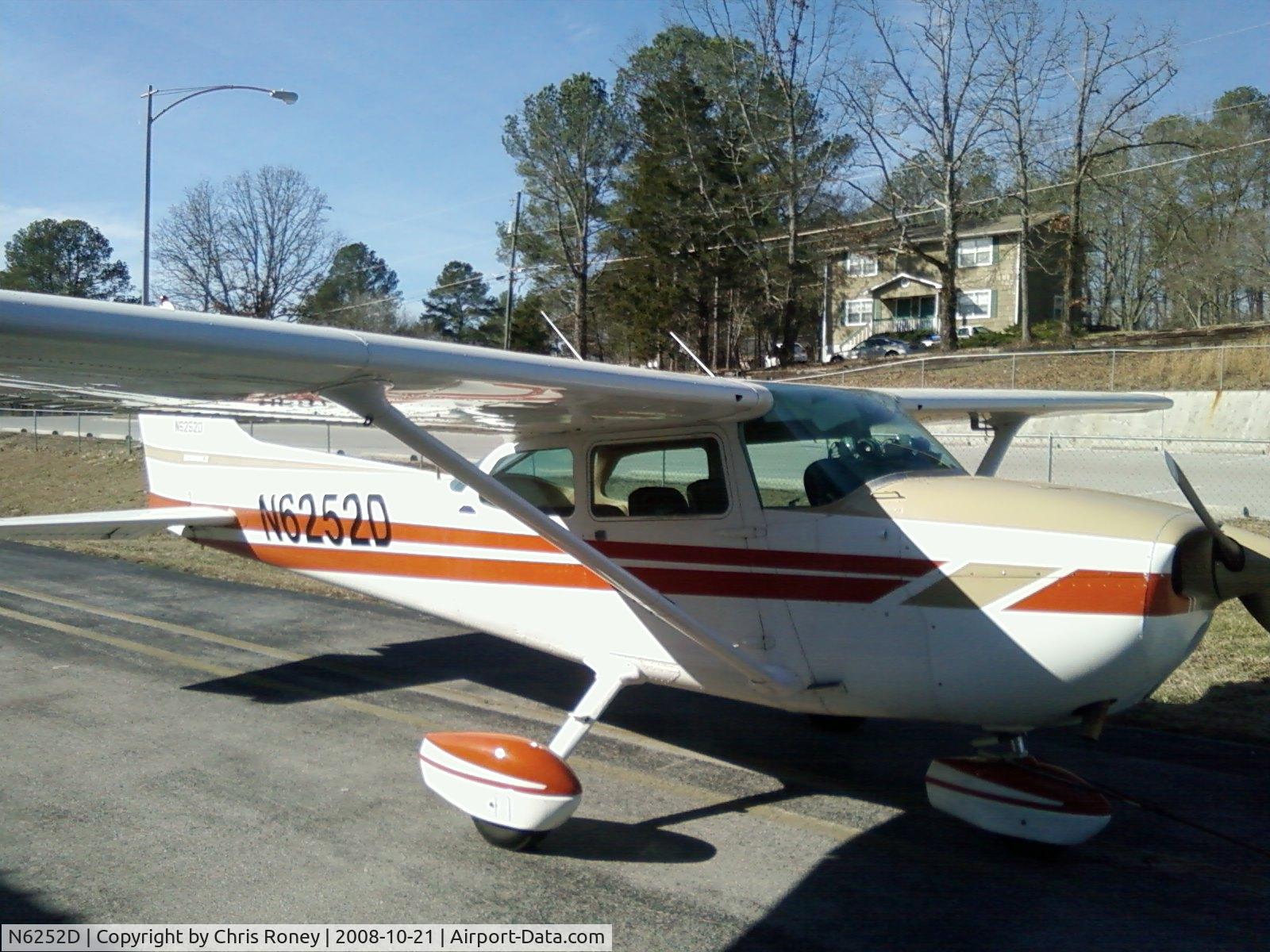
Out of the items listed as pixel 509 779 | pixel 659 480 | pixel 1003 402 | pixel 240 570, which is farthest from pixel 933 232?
pixel 509 779

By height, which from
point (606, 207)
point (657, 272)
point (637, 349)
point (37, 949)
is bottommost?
point (37, 949)

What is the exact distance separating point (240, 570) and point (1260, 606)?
11128 mm

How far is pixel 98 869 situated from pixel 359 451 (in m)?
Answer: 19.4

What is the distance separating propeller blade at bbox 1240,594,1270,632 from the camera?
454 cm

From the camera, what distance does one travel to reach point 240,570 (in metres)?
12.8

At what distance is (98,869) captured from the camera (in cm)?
451

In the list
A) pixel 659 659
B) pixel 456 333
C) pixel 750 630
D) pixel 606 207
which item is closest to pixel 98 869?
pixel 659 659

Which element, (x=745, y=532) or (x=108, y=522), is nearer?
(x=745, y=532)

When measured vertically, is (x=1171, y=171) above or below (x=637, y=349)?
above

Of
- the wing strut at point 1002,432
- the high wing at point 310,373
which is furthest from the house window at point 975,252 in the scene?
the high wing at point 310,373

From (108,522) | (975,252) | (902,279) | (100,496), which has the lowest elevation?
(100,496)

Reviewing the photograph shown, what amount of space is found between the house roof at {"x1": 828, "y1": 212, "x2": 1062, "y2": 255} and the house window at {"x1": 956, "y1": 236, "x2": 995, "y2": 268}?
82 centimetres

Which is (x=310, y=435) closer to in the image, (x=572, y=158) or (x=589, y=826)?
(x=572, y=158)

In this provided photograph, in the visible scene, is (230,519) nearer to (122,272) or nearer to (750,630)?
(750,630)
